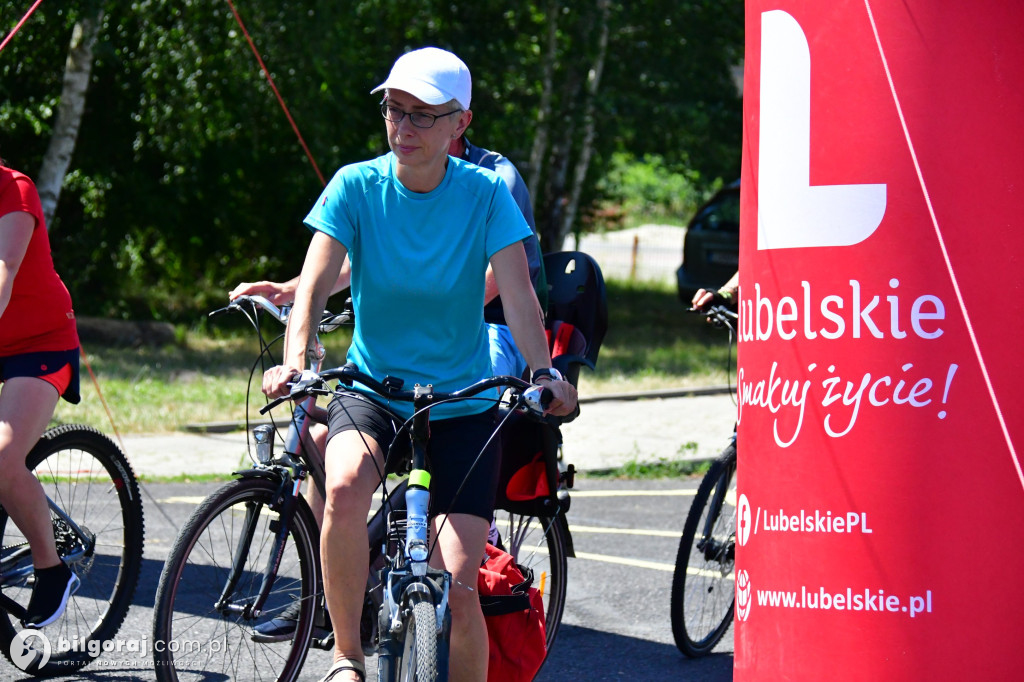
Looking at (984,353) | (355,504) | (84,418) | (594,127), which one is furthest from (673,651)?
(594,127)

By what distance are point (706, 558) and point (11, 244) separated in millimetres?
2822

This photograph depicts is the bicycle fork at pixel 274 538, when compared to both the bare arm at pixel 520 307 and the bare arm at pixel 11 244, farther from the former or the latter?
the bare arm at pixel 11 244

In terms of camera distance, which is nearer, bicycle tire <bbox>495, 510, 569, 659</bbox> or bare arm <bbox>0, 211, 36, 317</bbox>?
bare arm <bbox>0, 211, 36, 317</bbox>

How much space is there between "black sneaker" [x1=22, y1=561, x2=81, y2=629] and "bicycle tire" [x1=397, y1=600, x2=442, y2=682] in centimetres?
169

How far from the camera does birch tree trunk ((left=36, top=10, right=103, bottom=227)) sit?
13.6m

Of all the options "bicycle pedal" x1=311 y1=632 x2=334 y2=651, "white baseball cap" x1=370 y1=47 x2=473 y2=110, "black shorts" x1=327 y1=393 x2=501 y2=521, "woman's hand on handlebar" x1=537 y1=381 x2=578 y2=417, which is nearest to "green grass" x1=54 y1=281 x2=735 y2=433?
"bicycle pedal" x1=311 y1=632 x2=334 y2=651

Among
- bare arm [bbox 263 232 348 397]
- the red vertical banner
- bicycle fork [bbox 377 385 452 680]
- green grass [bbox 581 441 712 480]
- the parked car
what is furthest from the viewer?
the parked car

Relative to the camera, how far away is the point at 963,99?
123 inches

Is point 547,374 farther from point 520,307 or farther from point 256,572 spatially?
point 256,572

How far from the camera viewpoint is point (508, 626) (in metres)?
4.07
